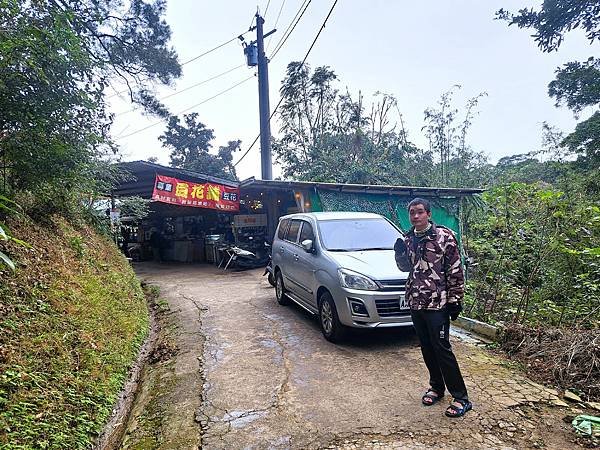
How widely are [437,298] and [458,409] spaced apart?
86 cm

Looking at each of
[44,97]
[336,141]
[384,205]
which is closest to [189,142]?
[336,141]

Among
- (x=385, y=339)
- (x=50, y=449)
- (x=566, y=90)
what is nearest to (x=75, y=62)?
(x=50, y=449)

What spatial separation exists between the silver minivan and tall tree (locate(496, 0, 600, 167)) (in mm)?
6709

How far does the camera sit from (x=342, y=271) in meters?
4.59

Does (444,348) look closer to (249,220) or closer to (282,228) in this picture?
(282,228)

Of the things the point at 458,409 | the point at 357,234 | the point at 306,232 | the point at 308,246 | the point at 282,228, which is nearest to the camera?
the point at 458,409

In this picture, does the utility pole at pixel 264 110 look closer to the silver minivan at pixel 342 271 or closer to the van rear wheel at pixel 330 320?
the silver minivan at pixel 342 271

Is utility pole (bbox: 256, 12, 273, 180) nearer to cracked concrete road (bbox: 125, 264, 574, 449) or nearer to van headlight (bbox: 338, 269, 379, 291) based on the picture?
cracked concrete road (bbox: 125, 264, 574, 449)

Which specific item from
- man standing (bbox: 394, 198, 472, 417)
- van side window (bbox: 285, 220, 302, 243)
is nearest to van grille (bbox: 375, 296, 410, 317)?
man standing (bbox: 394, 198, 472, 417)

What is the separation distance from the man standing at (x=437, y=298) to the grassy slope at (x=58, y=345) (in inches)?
104

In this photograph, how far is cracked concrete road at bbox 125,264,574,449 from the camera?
2752mm

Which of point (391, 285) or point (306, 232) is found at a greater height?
point (306, 232)

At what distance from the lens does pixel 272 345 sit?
4.85 meters

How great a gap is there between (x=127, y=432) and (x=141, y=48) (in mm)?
9587
